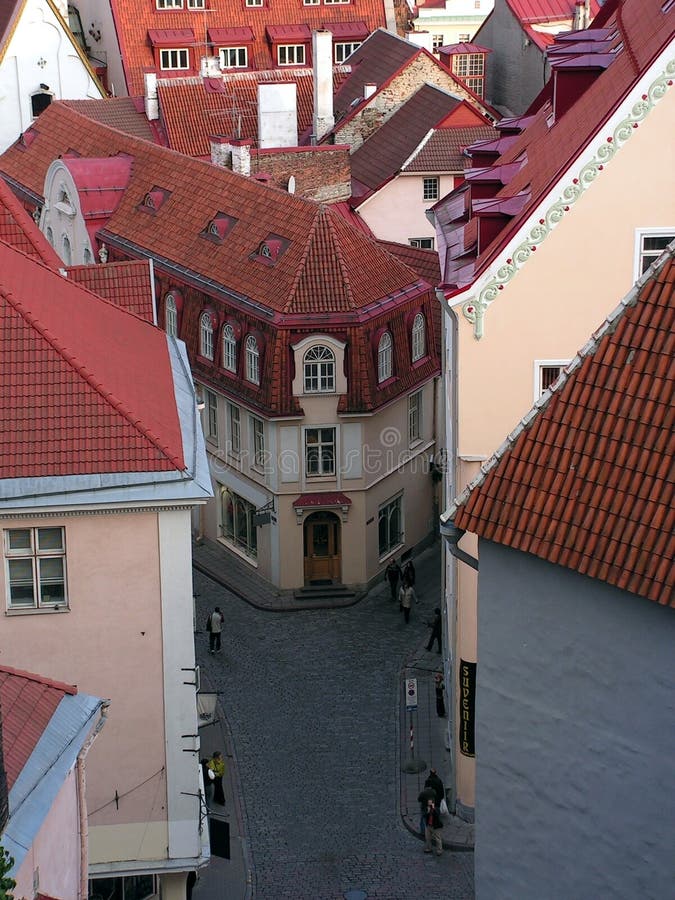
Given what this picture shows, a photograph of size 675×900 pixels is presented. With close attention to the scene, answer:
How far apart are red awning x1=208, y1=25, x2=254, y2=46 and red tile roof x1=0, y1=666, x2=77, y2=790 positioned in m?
72.2

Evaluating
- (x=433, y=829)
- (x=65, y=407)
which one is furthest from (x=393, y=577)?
(x=65, y=407)

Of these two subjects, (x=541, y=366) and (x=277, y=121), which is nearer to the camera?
(x=541, y=366)

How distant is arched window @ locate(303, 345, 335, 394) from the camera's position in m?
57.0

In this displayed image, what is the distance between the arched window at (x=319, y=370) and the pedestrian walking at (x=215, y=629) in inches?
296

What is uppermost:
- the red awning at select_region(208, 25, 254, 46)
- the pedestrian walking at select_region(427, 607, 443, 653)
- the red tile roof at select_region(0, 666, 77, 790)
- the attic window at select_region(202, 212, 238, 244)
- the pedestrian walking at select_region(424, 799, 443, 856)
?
the red awning at select_region(208, 25, 254, 46)

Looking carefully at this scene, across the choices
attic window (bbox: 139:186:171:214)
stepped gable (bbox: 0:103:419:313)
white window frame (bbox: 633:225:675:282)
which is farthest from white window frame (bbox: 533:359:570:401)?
attic window (bbox: 139:186:171:214)

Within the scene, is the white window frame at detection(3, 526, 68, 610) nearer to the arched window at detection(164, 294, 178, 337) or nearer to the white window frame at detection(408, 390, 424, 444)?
the white window frame at detection(408, 390, 424, 444)

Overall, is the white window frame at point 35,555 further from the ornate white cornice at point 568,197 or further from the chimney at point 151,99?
the chimney at point 151,99

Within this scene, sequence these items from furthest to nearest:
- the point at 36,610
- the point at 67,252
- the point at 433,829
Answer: the point at 67,252, the point at 433,829, the point at 36,610

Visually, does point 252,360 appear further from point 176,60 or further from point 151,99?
point 176,60

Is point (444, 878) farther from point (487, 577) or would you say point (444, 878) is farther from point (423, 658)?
point (487, 577)

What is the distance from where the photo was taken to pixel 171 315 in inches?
2457

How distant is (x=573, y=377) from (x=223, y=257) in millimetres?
37833

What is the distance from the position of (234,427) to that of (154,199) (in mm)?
10274
